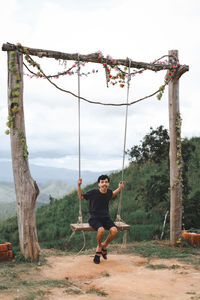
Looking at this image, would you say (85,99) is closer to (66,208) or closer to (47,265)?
(47,265)

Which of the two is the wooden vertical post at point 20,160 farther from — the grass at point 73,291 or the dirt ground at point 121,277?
the grass at point 73,291

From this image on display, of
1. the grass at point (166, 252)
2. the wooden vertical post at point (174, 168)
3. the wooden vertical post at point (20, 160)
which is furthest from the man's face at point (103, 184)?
the wooden vertical post at point (174, 168)

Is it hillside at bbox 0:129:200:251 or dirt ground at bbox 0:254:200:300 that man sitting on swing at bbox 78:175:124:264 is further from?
hillside at bbox 0:129:200:251

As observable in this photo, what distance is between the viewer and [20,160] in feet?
18.1

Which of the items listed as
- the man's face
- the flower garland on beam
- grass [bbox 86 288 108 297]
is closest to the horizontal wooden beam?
the flower garland on beam

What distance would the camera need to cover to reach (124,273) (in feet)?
16.6

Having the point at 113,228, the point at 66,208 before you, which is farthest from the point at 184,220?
the point at 66,208

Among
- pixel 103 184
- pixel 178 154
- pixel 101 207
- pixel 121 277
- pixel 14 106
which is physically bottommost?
pixel 121 277

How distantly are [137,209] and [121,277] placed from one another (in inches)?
252

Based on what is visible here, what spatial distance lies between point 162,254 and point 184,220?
1.89 m

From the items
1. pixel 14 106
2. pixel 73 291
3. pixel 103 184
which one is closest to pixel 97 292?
pixel 73 291

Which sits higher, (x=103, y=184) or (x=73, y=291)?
(x=103, y=184)

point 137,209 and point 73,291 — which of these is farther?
point 137,209

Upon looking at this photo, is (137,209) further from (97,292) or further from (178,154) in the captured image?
(97,292)
